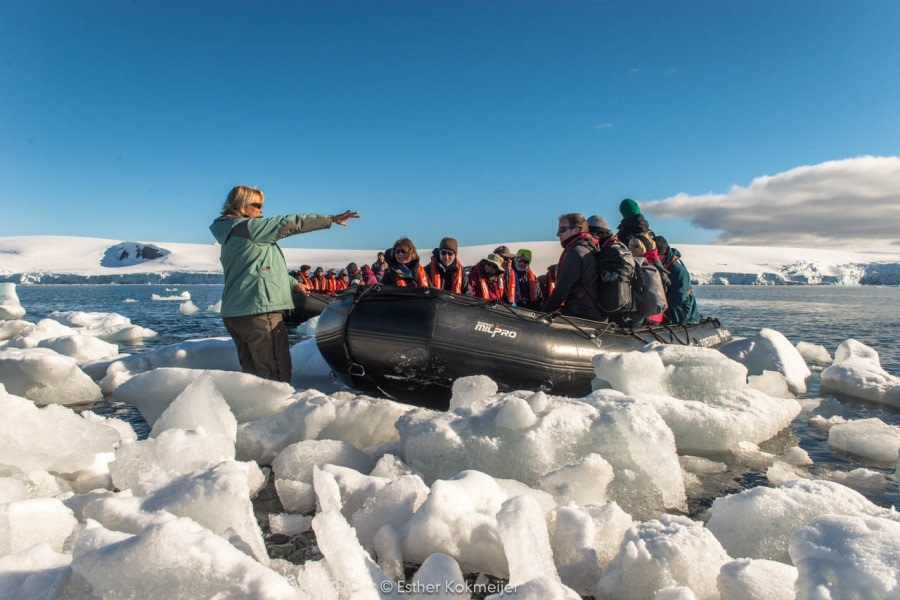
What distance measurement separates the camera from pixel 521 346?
435 cm

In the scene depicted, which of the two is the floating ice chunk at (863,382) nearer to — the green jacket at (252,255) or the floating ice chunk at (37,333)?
the green jacket at (252,255)

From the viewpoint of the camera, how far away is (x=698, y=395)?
3.76 metres

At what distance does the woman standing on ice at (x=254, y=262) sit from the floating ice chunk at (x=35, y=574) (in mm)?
2239

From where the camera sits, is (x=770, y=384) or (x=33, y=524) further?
(x=770, y=384)

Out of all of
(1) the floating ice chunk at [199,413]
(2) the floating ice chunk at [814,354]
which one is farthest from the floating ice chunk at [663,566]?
(2) the floating ice chunk at [814,354]

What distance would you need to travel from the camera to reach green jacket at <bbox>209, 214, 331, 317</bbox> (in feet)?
11.9

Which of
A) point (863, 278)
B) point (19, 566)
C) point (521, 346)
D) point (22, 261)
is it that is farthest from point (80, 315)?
point (22, 261)

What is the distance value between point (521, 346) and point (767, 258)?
314ft

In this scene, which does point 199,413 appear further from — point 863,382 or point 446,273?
point 863,382

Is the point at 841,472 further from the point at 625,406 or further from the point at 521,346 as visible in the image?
the point at 521,346

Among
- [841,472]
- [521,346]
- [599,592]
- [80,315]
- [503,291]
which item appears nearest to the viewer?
[599,592]

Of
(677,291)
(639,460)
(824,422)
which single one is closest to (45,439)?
(639,460)

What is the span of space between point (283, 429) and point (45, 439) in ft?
3.78

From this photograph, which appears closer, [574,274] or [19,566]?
[19,566]
